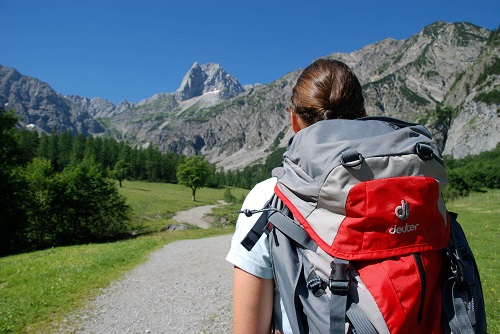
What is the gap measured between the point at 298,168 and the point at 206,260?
17.0m

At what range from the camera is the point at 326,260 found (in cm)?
184

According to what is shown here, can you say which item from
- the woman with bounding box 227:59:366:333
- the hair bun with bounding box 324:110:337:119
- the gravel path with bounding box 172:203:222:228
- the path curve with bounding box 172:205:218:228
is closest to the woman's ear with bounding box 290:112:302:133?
the woman with bounding box 227:59:366:333

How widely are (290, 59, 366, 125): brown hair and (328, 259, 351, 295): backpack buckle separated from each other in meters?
0.96

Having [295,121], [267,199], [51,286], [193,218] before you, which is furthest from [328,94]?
[193,218]

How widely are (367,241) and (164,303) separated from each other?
34.1ft

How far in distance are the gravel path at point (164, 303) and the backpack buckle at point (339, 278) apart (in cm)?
794

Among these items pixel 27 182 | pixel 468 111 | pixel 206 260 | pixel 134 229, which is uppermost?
pixel 468 111

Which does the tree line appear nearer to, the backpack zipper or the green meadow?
the green meadow

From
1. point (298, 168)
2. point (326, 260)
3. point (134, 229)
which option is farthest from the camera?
point (134, 229)

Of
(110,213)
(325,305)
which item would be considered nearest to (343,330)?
(325,305)

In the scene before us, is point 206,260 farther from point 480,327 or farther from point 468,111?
point 468,111

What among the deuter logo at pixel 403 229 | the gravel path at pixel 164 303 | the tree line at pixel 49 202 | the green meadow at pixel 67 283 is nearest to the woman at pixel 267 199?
the deuter logo at pixel 403 229

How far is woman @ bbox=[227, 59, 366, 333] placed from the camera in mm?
1906

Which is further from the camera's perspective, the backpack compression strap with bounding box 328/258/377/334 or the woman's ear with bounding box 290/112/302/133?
the woman's ear with bounding box 290/112/302/133
